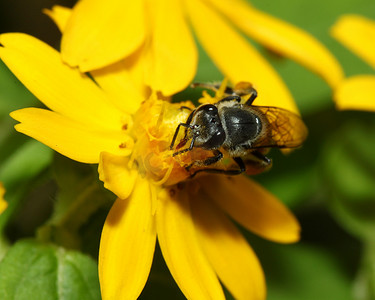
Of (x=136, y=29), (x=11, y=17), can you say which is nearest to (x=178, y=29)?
(x=136, y=29)

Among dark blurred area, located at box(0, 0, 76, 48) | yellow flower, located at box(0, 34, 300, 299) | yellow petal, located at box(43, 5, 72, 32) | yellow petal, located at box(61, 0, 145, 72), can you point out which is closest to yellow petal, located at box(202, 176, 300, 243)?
yellow flower, located at box(0, 34, 300, 299)

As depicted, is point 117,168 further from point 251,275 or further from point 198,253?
point 251,275

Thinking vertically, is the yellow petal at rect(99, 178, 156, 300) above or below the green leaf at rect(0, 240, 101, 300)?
above

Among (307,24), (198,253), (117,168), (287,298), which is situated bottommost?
(287,298)

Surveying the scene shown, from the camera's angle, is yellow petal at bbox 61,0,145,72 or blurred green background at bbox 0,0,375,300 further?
blurred green background at bbox 0,0,375,300

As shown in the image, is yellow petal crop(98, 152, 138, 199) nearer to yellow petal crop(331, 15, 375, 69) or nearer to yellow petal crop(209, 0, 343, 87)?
yellow petal crop(209, 0, 343, 87)

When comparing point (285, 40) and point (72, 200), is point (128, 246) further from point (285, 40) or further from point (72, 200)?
point (285, 40)

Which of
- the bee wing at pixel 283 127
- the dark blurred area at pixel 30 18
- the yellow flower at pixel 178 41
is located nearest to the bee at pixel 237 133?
the bee wing at pixel 283 127
